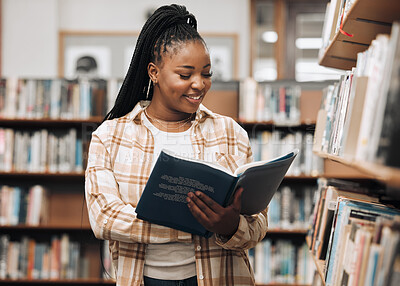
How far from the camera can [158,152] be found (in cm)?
135

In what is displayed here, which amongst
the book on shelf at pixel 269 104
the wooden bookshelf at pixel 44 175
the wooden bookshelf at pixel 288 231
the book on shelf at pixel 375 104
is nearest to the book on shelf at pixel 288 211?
the wooden bookshelf at pixel 288 231

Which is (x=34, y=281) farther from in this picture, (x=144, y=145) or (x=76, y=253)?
(x=144, y=145)

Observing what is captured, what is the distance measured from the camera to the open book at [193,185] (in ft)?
3.62

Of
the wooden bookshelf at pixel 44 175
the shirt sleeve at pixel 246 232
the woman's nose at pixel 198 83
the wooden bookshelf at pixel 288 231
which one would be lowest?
the wooden bookshelf at pixel 288 231

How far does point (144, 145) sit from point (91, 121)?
2007mm

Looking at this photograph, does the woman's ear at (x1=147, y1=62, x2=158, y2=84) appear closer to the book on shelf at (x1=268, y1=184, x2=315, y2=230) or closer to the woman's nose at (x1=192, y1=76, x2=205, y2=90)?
the woman's nose at (x1=192, y1=76, x2=205, y2=90)

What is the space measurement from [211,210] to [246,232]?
139 millimetres

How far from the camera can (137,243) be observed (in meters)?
1.30

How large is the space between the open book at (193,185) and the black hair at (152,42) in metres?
0.37

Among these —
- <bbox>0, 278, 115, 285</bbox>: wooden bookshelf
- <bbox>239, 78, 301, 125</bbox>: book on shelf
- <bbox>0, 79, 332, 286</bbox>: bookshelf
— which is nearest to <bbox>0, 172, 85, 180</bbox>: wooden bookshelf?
<bbox>0, 79, 332, 286</bbox>: bookshelf

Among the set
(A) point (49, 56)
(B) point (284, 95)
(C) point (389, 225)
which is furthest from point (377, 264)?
(A) point (49, 56)

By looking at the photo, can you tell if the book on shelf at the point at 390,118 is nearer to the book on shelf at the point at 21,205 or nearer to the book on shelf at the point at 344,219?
the book on shelf at the point at 344,219

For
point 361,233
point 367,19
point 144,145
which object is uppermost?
point 367,19

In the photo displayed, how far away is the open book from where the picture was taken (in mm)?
1104
